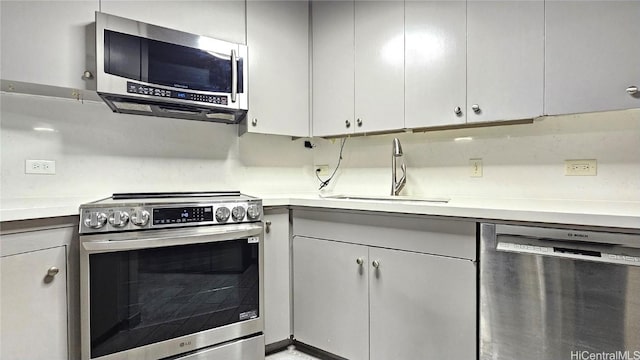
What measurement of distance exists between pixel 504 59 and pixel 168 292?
→ 1988mm

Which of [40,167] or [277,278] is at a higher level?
[40,167]

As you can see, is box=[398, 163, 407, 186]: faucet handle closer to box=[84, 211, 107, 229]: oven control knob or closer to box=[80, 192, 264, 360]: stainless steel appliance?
box=[80, 192, 264, 360]: stainless steel appliance

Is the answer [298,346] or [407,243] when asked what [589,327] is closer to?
[407,243]

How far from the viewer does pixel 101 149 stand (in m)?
2.04

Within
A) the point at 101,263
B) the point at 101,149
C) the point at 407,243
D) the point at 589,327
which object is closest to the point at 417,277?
the point at 407,243

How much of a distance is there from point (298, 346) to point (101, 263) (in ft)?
4.08

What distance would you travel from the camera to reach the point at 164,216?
63.6 inches

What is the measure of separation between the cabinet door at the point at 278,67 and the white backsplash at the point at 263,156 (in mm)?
308

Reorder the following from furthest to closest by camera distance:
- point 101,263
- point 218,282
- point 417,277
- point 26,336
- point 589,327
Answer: point 218,282 < point 417,277 < point 101,263 < point 26,336 < point 589,327

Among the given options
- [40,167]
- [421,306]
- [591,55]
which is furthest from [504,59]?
[40,167]

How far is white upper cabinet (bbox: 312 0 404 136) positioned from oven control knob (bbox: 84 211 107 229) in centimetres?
148

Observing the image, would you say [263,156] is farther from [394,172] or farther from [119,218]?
[119,218]

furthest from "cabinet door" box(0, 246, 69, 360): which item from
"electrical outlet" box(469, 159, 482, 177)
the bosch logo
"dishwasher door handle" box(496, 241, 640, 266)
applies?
"electrical outlet" box(469, 159, 482, 177)

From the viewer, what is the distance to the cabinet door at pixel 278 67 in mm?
2305
